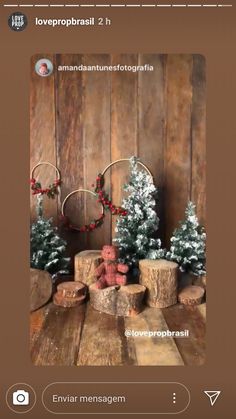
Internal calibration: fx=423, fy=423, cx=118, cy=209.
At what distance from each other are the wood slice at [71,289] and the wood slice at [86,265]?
0.03m

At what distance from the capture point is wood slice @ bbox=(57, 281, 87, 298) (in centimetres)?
124

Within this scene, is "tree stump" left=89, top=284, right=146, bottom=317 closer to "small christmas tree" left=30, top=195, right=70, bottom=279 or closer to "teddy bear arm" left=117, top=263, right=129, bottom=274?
"teddy bear arm" left=117, top=263, right=129, bottom=274

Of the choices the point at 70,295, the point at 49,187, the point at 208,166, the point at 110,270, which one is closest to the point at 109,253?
the point at 110,270

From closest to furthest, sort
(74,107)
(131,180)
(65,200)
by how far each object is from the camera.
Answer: (74,107), (65,200), (131,180)

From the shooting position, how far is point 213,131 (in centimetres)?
74

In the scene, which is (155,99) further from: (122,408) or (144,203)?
(122,408)

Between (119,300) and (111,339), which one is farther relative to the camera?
(119,300)

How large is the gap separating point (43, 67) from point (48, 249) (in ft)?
2.28

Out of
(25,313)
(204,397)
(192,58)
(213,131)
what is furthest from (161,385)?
(192,58)

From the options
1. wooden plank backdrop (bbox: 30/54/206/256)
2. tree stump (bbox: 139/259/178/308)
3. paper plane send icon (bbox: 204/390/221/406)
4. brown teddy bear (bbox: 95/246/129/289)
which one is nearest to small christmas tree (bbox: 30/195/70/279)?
wooden plank backdrop (bbox: 30/54/206/256)

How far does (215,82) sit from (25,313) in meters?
0.53

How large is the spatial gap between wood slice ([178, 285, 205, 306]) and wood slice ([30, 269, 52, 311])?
0.38m

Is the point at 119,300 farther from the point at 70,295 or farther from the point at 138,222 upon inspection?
the point at 138,222

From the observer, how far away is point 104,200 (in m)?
1.33
